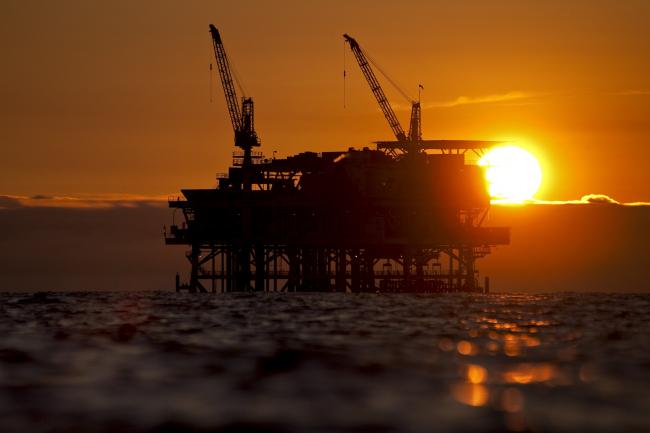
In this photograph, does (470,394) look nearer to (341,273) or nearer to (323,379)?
(323,379)

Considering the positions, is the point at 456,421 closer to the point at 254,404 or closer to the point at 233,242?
the point at 254,404

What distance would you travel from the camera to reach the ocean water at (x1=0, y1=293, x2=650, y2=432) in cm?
1884

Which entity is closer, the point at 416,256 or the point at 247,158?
the point at 416,256

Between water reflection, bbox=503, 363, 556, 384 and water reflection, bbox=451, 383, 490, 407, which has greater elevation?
water reflection, bbox=451, 383, 490, 407

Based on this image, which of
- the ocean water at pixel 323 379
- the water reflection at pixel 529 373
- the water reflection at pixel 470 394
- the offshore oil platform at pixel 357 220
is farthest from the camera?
the offshore oil platform at pixel 357 220

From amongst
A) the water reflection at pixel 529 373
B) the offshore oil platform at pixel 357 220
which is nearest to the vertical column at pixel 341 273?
the offshore oil platform at pixel 357 220

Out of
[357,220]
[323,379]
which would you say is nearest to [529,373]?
[323,379]

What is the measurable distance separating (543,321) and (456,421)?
33469mm

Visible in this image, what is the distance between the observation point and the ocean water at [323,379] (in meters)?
18.8

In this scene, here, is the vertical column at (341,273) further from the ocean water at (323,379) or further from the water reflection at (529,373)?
the water reflection at (529,373)

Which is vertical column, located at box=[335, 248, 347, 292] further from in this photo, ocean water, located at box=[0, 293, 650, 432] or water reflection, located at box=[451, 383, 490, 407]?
water reflection, located at box=[451, 383, 490, 407]

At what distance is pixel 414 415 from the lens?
19.4 metres

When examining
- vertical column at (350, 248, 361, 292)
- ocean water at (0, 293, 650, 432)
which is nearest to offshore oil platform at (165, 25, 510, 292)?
vertical column at (350, 248, 361, 292)

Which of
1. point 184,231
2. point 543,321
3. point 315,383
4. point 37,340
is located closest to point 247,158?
point 184,231
